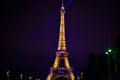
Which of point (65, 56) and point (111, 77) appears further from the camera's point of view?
point (65, 56)

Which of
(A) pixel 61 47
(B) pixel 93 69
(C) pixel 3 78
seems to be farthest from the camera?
(A) pixel 61 47

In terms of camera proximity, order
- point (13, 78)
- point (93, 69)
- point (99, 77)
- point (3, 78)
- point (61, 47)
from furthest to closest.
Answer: point (13, 78) → point (61, 47) → point (3, 78) → point (93, 69) → point (99, 77)

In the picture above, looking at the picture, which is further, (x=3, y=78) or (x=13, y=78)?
(x=13, y=78)

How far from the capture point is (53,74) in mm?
82250

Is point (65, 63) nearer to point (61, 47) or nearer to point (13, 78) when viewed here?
point (61, 47)

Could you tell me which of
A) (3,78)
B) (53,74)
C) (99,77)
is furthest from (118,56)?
(53,74)

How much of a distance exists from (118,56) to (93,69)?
11.1m

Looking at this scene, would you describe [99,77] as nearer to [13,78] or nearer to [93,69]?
[93,69]

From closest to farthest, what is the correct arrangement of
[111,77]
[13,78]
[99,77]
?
1. [111,77]
2. [99,77]
3. [13,78]

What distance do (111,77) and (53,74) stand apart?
4143 cm

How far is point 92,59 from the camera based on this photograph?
55.1 m

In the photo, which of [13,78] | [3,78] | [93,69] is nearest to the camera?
[93,69]

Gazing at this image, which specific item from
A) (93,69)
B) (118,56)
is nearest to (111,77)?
(118,56)

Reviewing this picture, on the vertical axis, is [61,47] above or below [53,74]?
above
